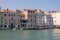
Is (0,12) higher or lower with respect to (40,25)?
higher

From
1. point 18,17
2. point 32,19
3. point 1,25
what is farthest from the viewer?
point 32,19

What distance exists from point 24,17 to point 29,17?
110 centimetres

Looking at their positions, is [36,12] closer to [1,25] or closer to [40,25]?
[40,25]

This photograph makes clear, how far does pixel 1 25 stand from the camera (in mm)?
32812

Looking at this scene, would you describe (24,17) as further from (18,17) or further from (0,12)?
(0,12)

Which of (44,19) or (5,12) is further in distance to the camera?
(44,19)

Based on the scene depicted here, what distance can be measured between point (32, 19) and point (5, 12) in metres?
6.14

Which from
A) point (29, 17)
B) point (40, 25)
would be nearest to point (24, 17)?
point (29, 17)

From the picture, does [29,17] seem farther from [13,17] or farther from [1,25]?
[1,25]

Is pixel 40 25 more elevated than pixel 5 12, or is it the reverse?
pixel 5 12

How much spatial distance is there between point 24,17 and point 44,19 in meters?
4.84

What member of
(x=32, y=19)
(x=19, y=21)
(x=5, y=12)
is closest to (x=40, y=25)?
(x=32, y=19)

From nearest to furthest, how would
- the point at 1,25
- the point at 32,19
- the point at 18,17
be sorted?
the point at 1,25 < the point at 18,17 < the point at 32,19

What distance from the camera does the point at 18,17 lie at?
35.3 metres
